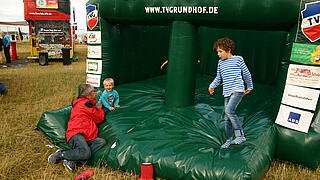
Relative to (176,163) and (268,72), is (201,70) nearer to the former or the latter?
(268,72)

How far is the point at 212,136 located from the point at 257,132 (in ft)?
1.71

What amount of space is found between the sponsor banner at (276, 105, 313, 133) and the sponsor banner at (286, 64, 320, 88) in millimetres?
312

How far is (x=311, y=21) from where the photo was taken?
290 centimetres

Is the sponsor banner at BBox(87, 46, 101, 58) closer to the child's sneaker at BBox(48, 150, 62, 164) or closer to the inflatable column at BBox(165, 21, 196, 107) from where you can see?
the inflatable column at BBox(165, 21, 196, 107)

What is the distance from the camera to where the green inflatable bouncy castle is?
2830 millimetres

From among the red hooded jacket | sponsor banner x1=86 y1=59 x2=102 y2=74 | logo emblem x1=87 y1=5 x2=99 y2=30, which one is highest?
logo emblem x1=87 y1=5 x2=99 y2=30

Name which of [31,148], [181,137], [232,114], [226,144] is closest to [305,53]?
[232,114]

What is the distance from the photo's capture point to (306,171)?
309 cm

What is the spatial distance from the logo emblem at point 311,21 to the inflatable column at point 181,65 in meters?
1.38

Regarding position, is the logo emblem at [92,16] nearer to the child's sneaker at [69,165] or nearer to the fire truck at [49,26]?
the child's sneaker at [69,165]

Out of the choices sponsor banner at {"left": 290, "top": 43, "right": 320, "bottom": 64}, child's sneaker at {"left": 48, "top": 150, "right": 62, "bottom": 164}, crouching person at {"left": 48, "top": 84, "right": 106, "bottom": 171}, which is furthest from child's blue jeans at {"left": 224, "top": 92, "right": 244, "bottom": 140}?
child's sneaker at {"left": 48, "top": 150, "right": 62, "bottom": 164}

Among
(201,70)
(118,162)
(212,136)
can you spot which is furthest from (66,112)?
(201,70)

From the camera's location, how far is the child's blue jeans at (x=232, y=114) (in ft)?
9.70

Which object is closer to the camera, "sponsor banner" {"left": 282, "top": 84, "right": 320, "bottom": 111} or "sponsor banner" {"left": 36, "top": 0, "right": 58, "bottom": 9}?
"sponsor banner" {"left": 282, "top": 84, "right": 320, "bottom": 111}
